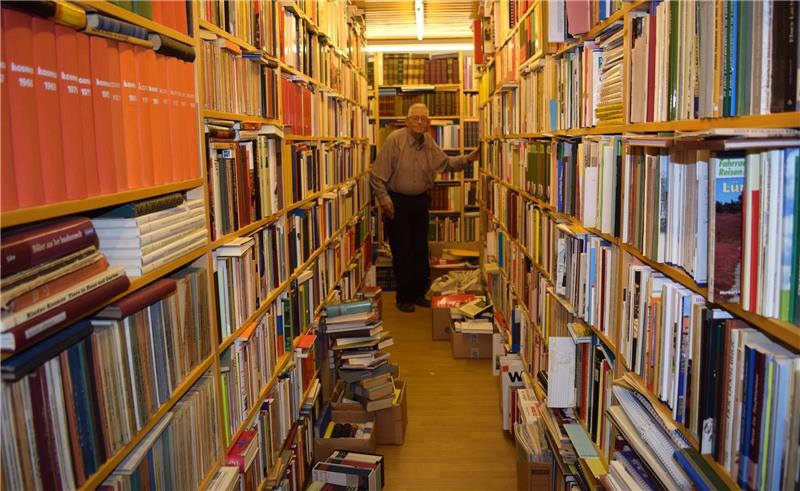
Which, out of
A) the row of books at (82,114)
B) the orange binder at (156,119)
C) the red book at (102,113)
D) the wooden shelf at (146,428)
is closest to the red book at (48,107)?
the row of books at (82,114)

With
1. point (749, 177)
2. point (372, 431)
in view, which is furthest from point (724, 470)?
point (372, 431)

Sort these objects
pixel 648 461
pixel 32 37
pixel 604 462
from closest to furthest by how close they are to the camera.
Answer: pixel 32 37 < pixel 648 461 < pixel 604 462

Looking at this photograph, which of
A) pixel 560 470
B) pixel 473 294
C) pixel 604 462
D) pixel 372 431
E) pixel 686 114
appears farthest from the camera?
pixel 473 294

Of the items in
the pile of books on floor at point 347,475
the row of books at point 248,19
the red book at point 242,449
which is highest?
the row of books at point 248,19

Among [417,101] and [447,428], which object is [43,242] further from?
[417,101]

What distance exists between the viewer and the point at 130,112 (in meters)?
1.25

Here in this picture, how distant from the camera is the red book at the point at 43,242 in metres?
0.87

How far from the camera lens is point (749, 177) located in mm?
973

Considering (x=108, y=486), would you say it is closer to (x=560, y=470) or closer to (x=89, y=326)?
(x=89, y=326)

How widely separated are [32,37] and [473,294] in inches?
180

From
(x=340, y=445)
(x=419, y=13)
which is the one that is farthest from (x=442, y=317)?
(x=419, y=13)

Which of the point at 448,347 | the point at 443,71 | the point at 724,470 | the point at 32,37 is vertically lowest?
the point at 448,347

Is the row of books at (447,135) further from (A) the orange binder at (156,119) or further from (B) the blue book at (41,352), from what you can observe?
(B) the blue book at (41,352)

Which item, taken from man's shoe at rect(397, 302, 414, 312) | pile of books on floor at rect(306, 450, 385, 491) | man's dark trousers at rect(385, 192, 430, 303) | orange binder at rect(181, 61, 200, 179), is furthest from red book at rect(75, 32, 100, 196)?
man's shoe at rect(397, 302, 414, 312)
